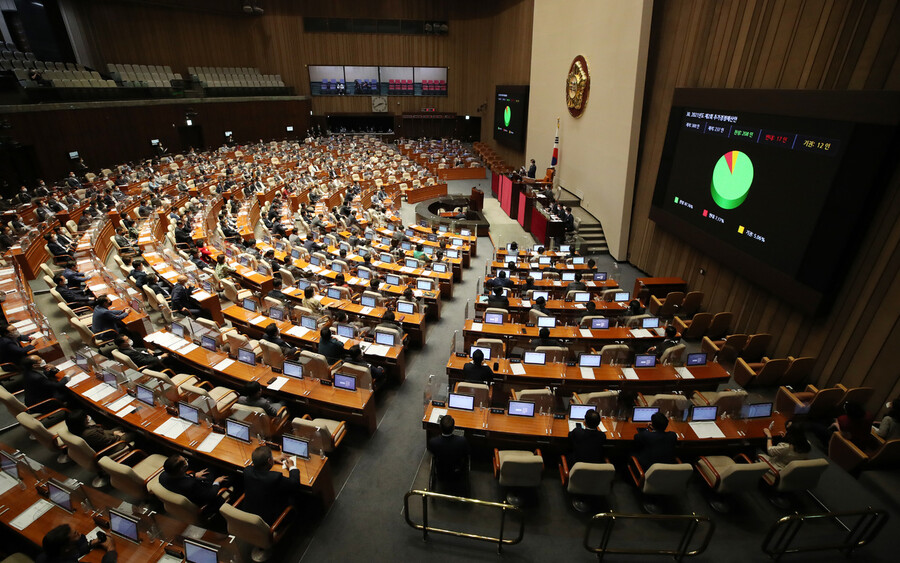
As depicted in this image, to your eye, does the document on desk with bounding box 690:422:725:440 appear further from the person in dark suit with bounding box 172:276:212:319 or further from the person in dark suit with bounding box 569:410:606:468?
the person in dark suit with bounding box 172:276:212:319

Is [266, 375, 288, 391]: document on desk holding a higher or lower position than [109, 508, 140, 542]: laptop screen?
lower

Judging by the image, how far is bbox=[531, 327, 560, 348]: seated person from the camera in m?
7.93

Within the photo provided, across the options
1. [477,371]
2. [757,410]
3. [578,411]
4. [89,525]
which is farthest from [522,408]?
[89,525]

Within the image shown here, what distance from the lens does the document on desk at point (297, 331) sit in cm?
822

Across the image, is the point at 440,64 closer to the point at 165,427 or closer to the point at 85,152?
the point at 85,152

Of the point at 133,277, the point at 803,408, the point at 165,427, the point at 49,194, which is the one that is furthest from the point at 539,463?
the point at 49,194

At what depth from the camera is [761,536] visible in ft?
16.9

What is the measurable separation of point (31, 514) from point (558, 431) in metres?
6.18

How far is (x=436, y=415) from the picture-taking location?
6.08m

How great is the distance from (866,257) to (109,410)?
12.0 meters

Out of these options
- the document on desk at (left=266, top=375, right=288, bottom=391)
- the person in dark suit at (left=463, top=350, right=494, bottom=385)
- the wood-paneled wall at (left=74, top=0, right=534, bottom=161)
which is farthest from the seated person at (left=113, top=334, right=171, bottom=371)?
the wood-paneled wall at (left=74, top=0, right=534, bottom=161)

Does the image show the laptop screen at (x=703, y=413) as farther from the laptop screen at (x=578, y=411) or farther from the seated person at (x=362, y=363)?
the seated person at (x=362, y=363)

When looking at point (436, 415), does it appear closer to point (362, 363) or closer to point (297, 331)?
point (362, 363)

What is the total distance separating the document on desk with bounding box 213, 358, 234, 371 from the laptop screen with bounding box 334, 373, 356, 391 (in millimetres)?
2054
